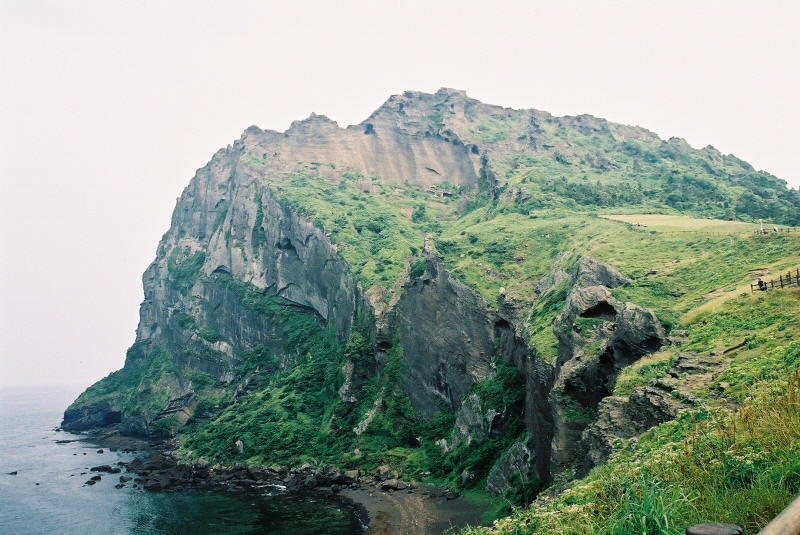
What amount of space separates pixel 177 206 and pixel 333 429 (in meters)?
107

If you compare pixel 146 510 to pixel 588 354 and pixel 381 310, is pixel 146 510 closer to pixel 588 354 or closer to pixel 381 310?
pixel 381 310

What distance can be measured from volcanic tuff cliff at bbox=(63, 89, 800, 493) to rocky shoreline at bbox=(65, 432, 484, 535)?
3614 mm

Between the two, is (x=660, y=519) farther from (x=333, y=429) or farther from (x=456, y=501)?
(x=333, y=429)

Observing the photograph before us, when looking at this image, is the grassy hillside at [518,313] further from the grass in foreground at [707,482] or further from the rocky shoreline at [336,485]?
the rocky shoreline at [336,485]

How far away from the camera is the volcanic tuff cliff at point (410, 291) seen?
5075 centimetres

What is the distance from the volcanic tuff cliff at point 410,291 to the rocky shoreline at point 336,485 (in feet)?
11.9

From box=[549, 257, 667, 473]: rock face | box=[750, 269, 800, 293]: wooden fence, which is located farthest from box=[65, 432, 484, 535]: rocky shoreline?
box=[750, 269, 800, 293]: wooden fence

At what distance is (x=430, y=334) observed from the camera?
7644 cm

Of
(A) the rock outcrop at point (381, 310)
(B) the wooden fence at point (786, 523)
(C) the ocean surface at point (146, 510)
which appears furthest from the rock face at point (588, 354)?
(B) the wooden fence at point (786, 523)

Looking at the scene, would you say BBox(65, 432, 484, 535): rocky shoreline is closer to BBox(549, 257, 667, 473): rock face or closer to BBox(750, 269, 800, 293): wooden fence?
BBox(549, 257, 667, 473): rock face

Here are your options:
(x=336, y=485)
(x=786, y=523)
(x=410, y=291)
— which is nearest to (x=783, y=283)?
(x=786, y=523)

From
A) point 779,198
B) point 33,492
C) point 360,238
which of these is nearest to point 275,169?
point 360,238

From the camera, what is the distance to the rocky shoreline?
4962 cm

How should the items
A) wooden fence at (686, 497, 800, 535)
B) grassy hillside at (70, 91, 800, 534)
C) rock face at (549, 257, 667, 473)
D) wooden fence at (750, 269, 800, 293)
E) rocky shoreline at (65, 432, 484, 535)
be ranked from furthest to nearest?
rocky shoreline at (65, 432, 484, 535), rock face at (549, 257, 667, 473), wooden fence at (750, 269, 800, 293), grassy hillside at (70, 91, 800, 534), wooden fence at (686, 497, 800, 535)
